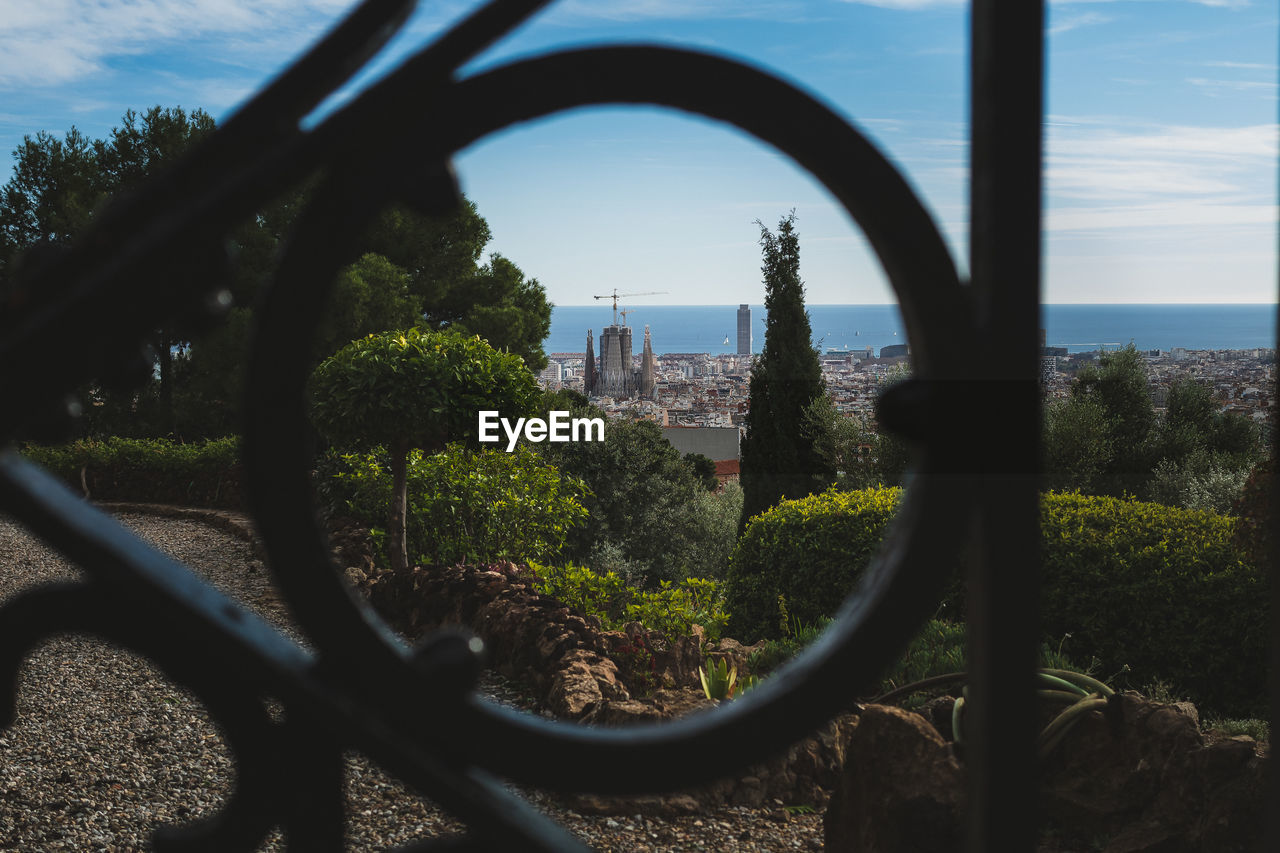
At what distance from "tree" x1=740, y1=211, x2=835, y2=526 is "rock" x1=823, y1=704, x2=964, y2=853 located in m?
9.14

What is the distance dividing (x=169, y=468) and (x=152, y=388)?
5.55m

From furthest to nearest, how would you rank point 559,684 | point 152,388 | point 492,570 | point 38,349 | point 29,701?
point 152,388, point 492,570, point 29,701, point 559,684, point 38,349

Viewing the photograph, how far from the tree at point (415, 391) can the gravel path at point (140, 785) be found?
1953mm

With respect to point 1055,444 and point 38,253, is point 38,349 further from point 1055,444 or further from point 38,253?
point 1055,444

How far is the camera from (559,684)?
4.34 m

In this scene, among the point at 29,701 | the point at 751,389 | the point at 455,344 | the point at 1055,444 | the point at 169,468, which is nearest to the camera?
the point at 29,701

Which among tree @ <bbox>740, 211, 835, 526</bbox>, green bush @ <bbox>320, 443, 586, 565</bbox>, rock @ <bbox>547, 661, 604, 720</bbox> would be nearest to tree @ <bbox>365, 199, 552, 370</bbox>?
tree @ <bbox>740, 211, 835, 526</bbox>

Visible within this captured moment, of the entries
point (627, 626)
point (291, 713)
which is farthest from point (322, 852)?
point (627, 626)

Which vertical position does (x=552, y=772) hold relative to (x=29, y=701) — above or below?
above

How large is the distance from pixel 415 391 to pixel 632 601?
211 centimetres

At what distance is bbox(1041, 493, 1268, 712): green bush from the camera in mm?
4625

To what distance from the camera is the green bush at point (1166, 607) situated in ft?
15.2

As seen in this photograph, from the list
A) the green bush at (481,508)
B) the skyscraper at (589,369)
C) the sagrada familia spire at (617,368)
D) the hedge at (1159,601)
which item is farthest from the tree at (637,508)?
the sagrada familia spire at (617,368)

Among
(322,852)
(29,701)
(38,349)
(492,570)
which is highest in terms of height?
(38,349)
